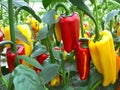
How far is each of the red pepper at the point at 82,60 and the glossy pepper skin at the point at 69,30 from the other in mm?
24

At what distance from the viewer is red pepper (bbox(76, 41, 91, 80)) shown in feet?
3.42

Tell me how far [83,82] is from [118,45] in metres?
0.17

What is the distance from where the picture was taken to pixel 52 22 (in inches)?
38.9

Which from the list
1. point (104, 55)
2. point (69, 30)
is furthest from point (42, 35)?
point (104, 55)

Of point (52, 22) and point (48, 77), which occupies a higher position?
point (52, 22)

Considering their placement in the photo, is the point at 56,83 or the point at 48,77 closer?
the point at 48,77

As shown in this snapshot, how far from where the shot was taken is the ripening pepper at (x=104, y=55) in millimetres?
1029

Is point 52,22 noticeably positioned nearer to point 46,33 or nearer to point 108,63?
A: point 46,33

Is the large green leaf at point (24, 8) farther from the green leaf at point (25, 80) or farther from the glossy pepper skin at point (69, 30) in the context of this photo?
the green leaf at point (25, 80)

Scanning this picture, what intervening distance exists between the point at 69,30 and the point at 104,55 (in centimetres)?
13

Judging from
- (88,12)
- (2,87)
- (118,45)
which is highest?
(88,12)

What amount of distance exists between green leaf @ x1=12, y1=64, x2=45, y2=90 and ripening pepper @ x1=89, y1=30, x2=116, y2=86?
243 mm

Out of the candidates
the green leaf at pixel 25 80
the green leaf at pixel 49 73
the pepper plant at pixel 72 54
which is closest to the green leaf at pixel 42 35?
the pepper plant at pixel 72 54

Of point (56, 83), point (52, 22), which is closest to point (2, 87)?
point (56, 83)
